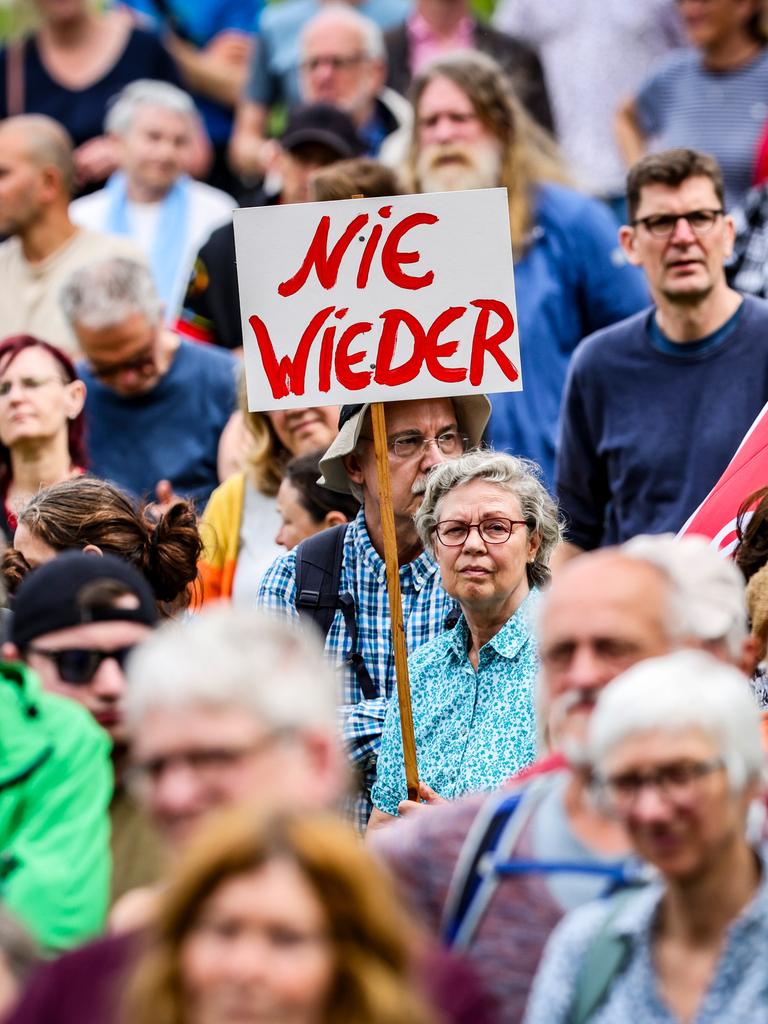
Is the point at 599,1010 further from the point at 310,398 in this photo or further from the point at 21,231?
the point at 21,231

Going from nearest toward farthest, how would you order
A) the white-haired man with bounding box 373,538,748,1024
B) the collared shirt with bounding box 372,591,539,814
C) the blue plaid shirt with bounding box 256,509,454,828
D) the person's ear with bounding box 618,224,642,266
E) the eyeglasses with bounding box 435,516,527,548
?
the white-haired man with bounding box 373,538,748,1024 < the collared shirt with bounding box 372,591,539,814 < the eyeglasses with bounding box 435,516,527,548 < the blue plaid shirt with bounding box 256,509,454,828 < the person's ear with bounding box 618,224,642,266

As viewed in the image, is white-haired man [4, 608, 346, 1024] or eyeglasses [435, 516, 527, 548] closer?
white-haired man [4, 608, 346, 1024]

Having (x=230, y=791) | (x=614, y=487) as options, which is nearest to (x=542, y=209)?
(x=614, y=487)

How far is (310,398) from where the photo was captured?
696 centimetres

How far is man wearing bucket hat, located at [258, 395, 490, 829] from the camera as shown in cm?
688

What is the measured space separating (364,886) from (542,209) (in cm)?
637

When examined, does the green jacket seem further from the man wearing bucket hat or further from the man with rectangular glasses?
the man with rectangular glasses

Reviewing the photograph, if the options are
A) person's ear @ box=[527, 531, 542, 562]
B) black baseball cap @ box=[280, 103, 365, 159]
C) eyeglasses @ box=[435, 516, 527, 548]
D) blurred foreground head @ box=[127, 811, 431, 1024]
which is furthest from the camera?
black baseball cap @ box=[280, 103, 365, 159]

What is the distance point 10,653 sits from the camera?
17.2 feet

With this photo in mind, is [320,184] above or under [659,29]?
under

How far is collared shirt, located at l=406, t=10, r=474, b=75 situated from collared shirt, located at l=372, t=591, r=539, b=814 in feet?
19.3

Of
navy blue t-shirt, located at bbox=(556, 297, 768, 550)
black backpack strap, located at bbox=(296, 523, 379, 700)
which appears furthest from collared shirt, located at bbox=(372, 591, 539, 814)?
navy blue t-shirt, located at bbox=(556, 297, 768, 550)

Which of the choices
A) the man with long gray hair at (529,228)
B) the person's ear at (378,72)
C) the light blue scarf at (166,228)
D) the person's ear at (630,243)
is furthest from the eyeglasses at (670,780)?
the person's ear at (378,72)

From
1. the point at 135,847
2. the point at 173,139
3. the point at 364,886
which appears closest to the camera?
the point at 364,886
